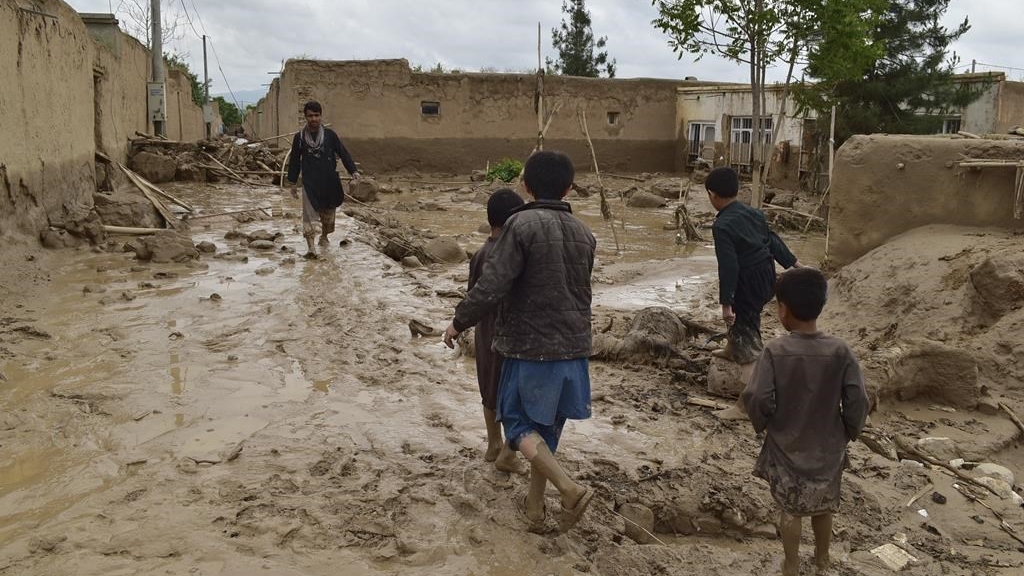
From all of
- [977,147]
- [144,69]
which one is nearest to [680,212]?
[977,147]

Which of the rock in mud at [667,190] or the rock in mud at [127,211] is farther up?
the rock in mud at [667,190]

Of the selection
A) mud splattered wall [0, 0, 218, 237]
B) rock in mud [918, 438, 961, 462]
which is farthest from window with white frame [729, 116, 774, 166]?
rock in mud [918, 438, 961, 462]

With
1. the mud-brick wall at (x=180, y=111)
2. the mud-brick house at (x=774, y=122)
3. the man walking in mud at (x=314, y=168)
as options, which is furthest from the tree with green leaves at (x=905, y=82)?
the mud-brick wall at (x=180, y=111)

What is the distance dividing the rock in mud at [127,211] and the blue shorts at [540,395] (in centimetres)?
714

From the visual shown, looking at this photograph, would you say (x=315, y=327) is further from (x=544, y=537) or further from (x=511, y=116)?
(x=511, y=116)

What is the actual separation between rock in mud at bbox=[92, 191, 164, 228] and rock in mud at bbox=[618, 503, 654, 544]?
737cm

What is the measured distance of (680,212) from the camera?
11.8 metres

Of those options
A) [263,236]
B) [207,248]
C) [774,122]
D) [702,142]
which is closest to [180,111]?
[263,236]

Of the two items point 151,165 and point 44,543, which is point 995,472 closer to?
point 44,543

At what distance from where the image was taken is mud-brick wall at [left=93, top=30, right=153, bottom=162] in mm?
10967

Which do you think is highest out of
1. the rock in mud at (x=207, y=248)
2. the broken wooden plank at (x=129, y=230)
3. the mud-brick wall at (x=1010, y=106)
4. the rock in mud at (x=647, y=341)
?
the mud-brick wall at (x=1010, y=106)

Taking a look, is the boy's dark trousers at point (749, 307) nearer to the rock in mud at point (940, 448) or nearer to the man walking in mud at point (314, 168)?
the rock in mud at point (940, 448)

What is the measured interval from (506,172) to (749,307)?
14.7 metres

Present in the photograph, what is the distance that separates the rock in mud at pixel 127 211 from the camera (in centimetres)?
870
